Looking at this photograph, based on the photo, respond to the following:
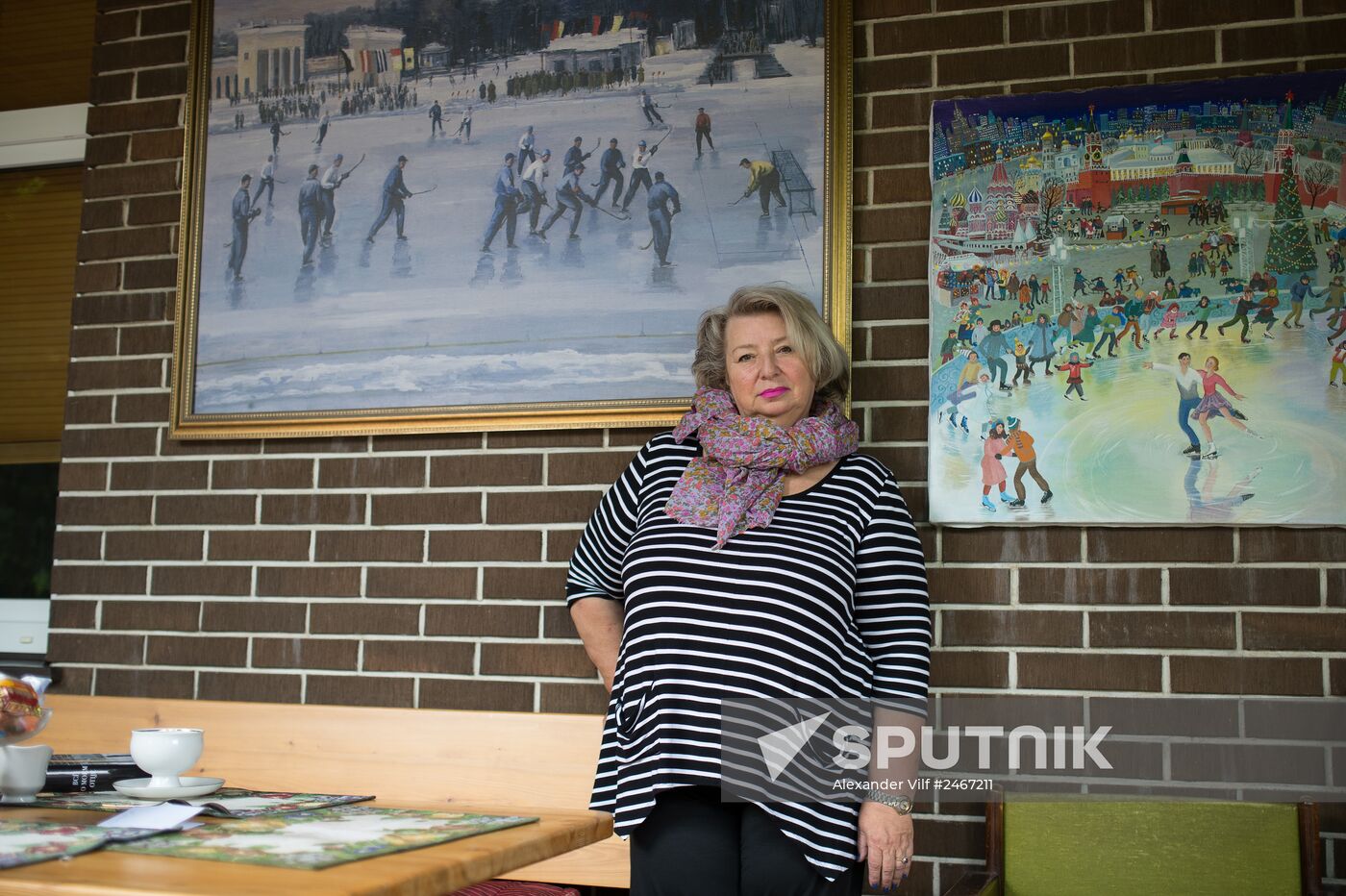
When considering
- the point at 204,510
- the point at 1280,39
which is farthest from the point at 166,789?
the point at 1280,39

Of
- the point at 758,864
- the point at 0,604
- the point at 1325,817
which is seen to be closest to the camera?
the point at 758,864

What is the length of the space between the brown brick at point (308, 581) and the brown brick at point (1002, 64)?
1.69m

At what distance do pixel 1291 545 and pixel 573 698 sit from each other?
148 centimetres

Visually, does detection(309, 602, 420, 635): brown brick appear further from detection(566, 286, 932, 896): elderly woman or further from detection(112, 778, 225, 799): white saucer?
detection(112, 778, 225, 799): white saucer

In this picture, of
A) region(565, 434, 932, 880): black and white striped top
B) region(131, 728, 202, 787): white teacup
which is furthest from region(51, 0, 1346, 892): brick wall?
region(131, 728, 202, 787): white teacup

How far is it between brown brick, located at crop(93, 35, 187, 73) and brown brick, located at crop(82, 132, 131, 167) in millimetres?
44

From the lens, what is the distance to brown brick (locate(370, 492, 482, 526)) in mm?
2793

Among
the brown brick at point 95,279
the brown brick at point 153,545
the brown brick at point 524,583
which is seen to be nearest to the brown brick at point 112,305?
the brown brick at point 95,279

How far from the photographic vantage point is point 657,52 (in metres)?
2.77

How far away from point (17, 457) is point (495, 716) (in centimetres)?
166

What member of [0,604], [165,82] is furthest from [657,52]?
[0,604]

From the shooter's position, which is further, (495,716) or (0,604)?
(0,604)

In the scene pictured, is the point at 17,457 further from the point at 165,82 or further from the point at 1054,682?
the point at 1054,682

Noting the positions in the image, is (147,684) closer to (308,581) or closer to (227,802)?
(308,581)
